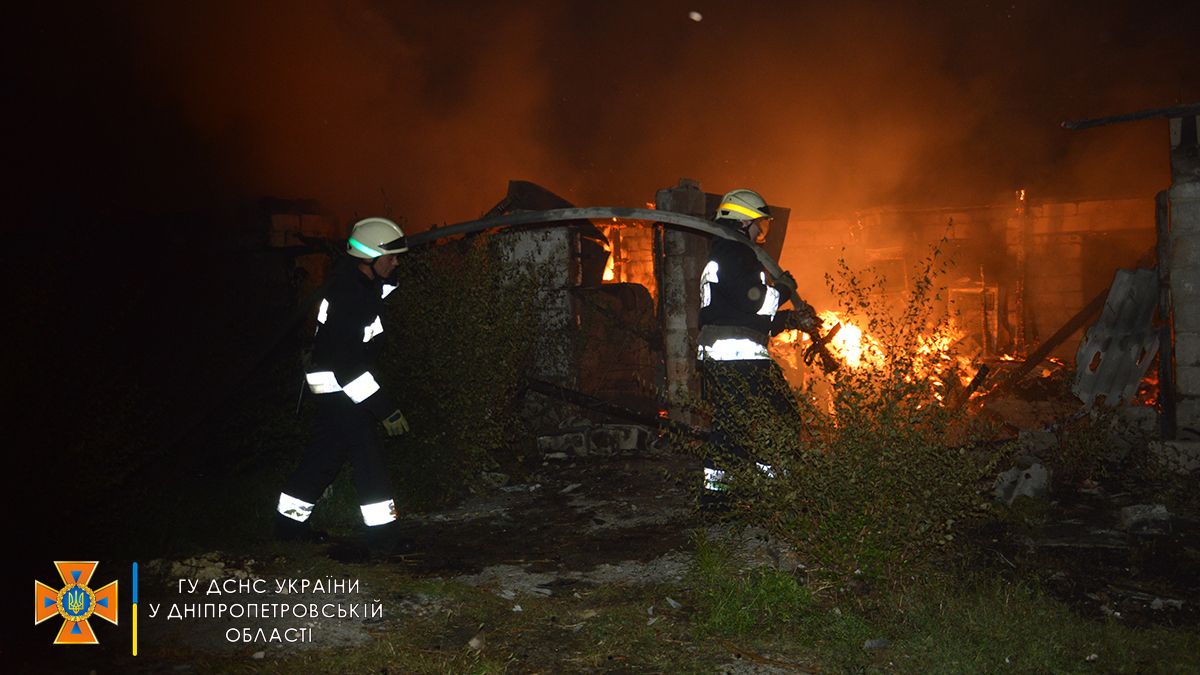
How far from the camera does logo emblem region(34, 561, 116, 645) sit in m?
3.68

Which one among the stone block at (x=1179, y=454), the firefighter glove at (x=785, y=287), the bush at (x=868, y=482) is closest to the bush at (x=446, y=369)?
the firefighter glove at (x=785, y=287)

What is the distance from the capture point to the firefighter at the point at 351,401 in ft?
16.4

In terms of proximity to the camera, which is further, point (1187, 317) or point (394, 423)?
point (1187, 317)

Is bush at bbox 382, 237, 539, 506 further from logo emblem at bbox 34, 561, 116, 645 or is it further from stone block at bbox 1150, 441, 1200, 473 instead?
stone block at bbox 1150, 441, 1200, 473

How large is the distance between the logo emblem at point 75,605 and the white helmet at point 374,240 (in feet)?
7.06

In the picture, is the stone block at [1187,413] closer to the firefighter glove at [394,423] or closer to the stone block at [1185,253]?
the stone block at [1185,253]

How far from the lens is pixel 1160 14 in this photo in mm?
19078

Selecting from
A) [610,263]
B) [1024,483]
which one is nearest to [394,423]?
[1024,483]

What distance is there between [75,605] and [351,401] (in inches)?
66.7

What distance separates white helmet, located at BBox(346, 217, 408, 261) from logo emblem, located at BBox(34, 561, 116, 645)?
7.06 feet

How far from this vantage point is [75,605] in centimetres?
393

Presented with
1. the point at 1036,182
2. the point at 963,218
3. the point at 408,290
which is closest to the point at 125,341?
the point at 408,290

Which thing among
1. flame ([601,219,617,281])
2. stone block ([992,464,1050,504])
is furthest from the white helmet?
flame ([601,219,617,281])

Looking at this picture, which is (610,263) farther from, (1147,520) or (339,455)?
(1147,520)
